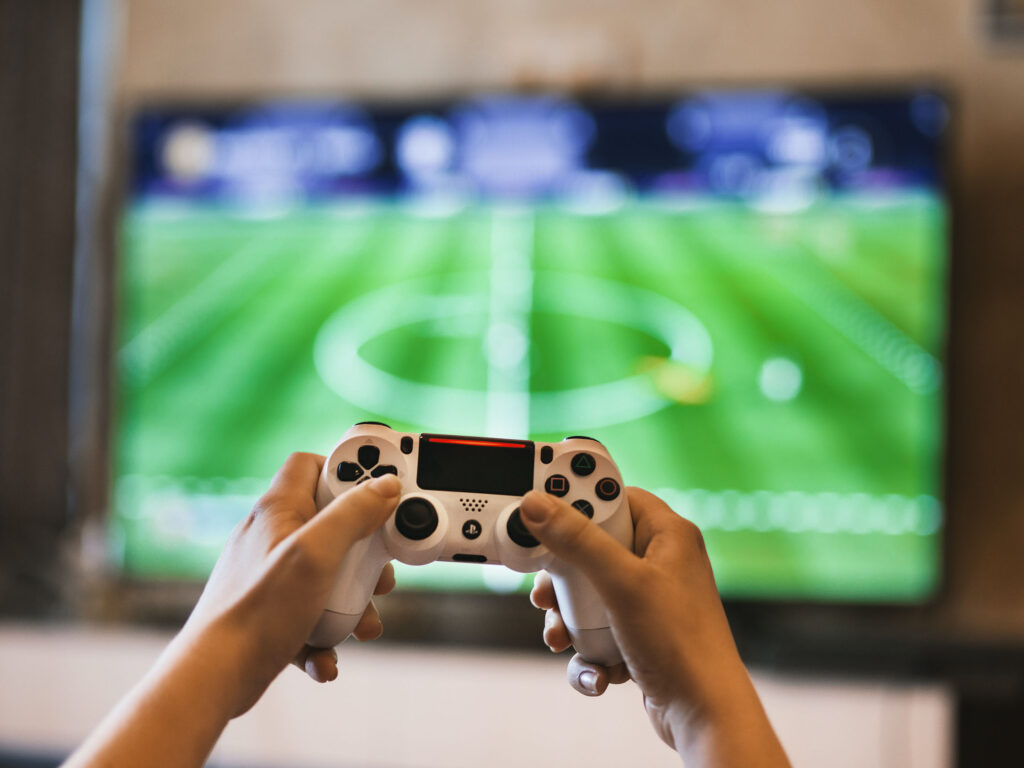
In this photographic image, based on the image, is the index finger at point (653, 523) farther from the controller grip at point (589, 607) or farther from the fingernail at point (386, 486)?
the fingernail at point (386, 486)

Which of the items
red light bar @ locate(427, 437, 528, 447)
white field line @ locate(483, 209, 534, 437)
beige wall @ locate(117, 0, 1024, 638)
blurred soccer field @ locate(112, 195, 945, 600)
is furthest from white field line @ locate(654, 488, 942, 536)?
red light bar @ locate(427, 437, 528, 447)

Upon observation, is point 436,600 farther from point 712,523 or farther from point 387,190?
point 387,190

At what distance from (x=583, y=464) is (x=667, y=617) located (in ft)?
0.57

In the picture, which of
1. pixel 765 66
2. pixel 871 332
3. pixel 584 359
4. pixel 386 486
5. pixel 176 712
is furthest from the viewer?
pixel 765 66

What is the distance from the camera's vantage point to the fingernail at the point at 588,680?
32.9 inches

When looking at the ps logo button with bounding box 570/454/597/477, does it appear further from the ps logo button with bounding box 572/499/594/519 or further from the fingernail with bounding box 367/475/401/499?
the fingernail with bounding box 367/475/401/499

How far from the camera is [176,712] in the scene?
25.3 inches

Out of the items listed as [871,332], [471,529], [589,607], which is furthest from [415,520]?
[871,332]

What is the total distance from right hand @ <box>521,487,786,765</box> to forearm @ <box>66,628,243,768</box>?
233 millimetres

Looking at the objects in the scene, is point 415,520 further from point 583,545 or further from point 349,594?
point 583,545

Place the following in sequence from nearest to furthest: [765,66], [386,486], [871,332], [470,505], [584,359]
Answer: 1. [386,486]
2. [470,505]
3. [871,332]
4. [584,359]
5. [765,66]

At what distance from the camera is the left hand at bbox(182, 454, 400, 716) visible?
678mm

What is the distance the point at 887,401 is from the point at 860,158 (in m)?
0.55

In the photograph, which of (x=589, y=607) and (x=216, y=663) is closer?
(x=216, y=663)
